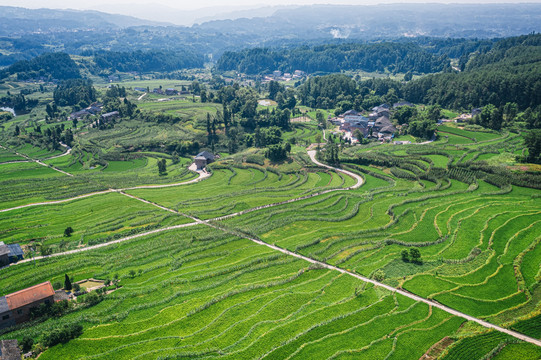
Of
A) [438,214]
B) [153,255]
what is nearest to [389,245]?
[438,214]

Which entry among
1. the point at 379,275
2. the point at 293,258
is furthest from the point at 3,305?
the point at 379,275

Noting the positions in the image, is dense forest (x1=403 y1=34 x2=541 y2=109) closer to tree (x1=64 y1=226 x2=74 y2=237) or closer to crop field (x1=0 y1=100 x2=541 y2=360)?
crop field (x1=0 y1=100 x2=541 y2=360)

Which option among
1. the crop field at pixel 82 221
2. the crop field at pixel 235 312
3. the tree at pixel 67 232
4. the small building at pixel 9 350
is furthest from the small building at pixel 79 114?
the small building at pixel 9 350

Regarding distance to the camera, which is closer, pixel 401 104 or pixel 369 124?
pixel 369 124

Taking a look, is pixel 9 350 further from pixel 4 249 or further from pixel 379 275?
pixel 379 275

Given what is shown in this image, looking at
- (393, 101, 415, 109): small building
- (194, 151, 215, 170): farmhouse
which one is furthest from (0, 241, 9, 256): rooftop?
(393, 101, 415, 109): small building

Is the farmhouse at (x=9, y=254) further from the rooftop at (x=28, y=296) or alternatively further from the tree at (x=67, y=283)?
the tree at (x=67, y=283)
